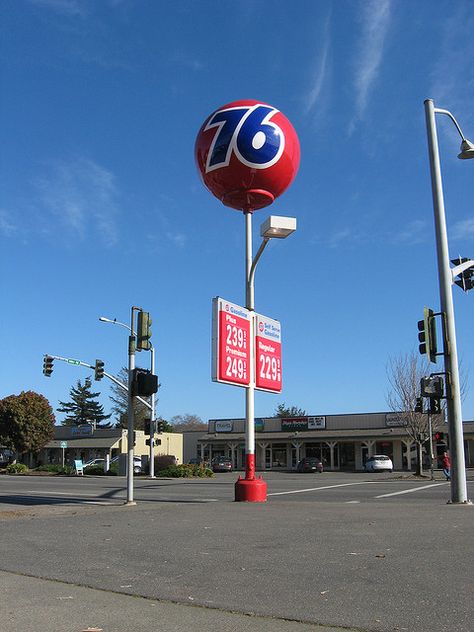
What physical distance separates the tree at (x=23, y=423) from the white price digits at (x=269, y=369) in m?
41.2

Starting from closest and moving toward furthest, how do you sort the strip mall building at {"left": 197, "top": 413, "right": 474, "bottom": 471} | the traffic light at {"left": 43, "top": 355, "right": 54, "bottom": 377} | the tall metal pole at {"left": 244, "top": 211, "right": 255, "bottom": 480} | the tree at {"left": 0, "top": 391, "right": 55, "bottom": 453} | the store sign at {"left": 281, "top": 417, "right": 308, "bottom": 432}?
the tall metal pole at {"left": 244, "top": 211, "right": 255, "bottom": 480}
the traffic light at {"left": 43, "top": 355, "right": 54, "bottom": 377}
the strip mall building at {"left": 197, "top": 413, "right": 474, "bottom": 471}
the tree at {"left": 0, "top": 391, "right": 55, "bottom": 453}
the store sign at {"left": 281, "top": 417, "right": 308, "bottom": 432}

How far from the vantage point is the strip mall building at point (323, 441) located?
172 feet

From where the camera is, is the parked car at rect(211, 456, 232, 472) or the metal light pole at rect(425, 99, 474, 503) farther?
the parked car at rect(211, 456, 232, 472)

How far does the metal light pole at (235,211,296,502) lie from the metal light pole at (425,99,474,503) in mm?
3509

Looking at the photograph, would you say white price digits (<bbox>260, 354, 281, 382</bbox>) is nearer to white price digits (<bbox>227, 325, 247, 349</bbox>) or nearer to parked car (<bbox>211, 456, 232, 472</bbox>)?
white price digits (<bbox>227, 325, 247, 349</bbox>)

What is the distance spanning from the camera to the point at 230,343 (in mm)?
15344

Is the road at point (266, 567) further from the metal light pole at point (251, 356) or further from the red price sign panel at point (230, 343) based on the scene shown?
the red price sign panel at point (230, 343)

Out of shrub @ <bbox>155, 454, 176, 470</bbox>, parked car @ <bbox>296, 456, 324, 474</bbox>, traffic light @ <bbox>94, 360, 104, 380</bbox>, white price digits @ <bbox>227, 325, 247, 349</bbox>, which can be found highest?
traffic light @ <bbox>94, 360, 104, 380</bbox>

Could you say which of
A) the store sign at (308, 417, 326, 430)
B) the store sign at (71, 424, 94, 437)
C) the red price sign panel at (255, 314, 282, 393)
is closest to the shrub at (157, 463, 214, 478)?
the red price sign panel at (255, 314, 282, 393)

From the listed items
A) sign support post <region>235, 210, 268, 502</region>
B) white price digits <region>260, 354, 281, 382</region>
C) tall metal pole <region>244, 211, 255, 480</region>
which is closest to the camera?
sign support post <region>235, 210, 268, 502</region>

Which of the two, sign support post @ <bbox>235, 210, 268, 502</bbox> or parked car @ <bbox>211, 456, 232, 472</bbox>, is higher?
sign support post @ <bbox>235, 210, 268, 502</bbox>

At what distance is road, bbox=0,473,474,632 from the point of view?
471 centimetres

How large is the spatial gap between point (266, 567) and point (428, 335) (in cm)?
959

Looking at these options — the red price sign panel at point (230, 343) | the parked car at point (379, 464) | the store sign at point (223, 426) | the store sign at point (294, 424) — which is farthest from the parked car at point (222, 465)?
the red price sign panel at point (230, 343)
